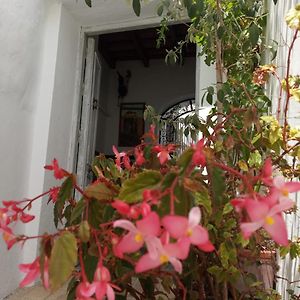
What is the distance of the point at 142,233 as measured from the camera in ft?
1.08

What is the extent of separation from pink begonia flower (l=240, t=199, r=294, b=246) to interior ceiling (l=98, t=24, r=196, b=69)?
4334mm

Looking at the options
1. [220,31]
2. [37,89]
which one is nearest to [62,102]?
[37,89]

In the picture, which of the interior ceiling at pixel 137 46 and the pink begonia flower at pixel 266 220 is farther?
the interior ceiling at pixel 137 46

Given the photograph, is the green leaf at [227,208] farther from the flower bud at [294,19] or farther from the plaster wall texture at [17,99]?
the plaster wall texture at [17,99]

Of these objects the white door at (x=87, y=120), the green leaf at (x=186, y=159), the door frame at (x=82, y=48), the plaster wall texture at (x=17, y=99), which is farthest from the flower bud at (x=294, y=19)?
the white door at (x=87, y=120)

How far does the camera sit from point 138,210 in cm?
37

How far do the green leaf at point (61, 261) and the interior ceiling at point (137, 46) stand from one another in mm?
4338

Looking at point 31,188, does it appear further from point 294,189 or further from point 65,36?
point 294,189

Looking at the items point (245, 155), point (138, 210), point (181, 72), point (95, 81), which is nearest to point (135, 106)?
point (181, 72)

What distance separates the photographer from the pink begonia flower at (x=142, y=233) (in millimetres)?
322

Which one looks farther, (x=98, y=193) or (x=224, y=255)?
(x=224, y=255)

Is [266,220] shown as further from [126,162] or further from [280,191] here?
A: [126,162]

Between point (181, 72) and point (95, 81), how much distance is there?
12.0ft

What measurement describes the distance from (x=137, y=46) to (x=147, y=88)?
1.13 metres
